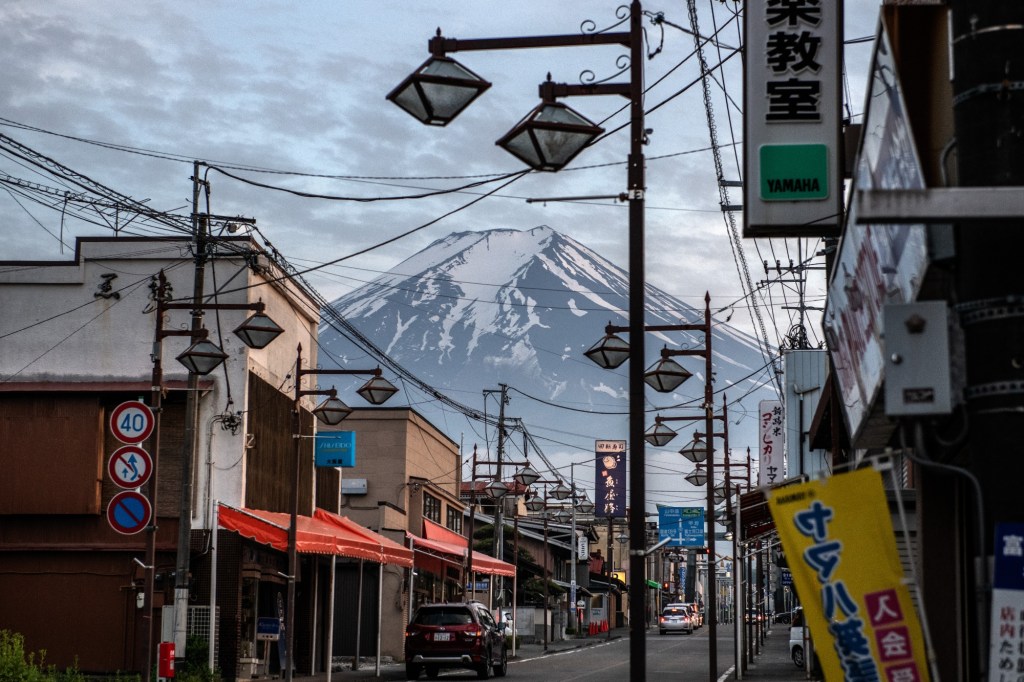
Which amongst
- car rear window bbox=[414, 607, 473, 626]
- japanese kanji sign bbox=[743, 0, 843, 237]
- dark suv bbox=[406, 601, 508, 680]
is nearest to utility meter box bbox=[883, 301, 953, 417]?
japanese kanji sign bbox=[743, 0, 843, 237]

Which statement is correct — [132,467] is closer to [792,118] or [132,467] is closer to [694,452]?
[792,118]

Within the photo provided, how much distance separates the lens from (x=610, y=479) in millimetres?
74562

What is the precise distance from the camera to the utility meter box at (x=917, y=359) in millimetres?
7230

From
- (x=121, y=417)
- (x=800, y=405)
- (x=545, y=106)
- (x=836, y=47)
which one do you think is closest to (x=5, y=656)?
(x=121, y=417)

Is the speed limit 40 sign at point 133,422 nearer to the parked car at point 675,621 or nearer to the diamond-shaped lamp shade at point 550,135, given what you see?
the diamond-shaped lamp shade at point 550,135

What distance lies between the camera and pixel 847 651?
7781mm

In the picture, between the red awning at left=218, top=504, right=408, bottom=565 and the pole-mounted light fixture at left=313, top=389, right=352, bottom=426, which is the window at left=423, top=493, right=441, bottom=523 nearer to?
the red awning at left=218, top=504, right=408, bottom=565

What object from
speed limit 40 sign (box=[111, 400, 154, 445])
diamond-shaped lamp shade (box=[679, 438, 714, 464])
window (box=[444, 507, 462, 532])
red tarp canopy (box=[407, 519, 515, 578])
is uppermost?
diamond-shaped lamp shade (box=[679, 438, 714, 464])

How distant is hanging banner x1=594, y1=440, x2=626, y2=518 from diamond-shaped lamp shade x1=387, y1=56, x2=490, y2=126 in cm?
6129

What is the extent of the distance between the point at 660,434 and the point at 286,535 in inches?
330

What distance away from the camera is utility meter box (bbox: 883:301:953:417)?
7.23m

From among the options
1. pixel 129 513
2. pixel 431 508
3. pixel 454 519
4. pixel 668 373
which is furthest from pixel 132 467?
pixel 454 519

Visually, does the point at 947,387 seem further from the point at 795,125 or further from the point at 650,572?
the point at 650,572

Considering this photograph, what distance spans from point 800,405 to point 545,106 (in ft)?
99.7
